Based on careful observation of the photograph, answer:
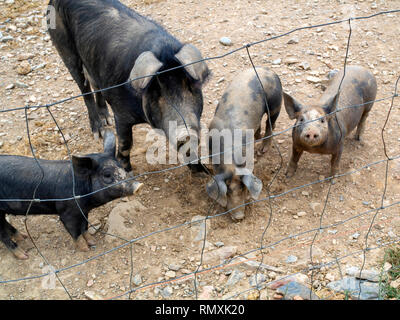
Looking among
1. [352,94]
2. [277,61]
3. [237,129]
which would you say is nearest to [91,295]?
[237,129]

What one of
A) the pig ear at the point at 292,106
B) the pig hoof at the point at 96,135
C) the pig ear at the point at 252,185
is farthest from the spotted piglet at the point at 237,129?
the pig hoof at the point at 96,135

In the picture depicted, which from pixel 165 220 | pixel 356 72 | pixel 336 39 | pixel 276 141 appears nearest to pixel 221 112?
pixel 276 141

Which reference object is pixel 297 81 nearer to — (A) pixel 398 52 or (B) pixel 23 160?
(A) pixel 398 52

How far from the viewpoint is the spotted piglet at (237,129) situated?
4.13 m

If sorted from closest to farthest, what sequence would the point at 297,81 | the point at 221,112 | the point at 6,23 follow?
the point at 221,112 < the point at 297,81 < the point at 6,23

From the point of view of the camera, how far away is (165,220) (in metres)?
4.30

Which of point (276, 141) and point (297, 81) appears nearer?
point (276, 141)

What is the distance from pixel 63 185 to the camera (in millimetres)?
3766

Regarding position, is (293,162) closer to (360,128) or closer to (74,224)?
(360,128)

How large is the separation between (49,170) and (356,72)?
3.48m

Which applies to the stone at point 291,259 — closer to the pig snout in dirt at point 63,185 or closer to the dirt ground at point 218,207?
the dirt ground at point 218,207

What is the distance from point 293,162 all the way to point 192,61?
1714 millimetres

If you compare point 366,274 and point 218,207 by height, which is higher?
point 366,274

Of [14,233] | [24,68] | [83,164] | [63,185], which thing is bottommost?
[14,233]
